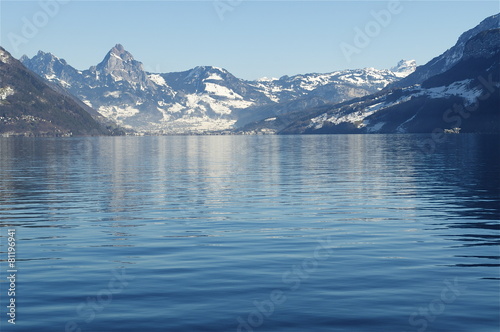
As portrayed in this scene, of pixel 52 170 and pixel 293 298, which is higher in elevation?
pixel 52 170

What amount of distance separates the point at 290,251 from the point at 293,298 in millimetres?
10879

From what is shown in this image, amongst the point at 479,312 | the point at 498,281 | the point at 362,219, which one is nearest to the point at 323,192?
the point at 362,219

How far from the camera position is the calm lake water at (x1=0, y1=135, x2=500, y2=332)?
25891mm

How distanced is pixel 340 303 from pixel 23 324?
44.4 feet

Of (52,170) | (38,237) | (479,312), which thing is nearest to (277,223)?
(38,237)

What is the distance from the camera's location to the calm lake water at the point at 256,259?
1019 inches

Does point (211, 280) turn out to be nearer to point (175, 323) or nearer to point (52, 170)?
point (175, 323)

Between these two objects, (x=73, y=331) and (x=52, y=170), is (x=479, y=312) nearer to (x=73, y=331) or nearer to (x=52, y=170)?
(x=73, y=331)

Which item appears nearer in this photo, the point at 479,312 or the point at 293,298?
the point at 479,312

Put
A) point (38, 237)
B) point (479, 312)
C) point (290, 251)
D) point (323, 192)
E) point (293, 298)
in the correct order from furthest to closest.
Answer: point (323, 192)
point (38, 237)
point (290, 251)
point (293, 298)
point (479, 312)

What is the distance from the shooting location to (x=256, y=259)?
36875mm

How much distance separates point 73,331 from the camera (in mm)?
24531

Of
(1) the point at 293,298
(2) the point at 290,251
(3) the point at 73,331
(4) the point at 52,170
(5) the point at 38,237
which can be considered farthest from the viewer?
(4) the point at 52,170

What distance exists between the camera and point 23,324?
82.5 feet
